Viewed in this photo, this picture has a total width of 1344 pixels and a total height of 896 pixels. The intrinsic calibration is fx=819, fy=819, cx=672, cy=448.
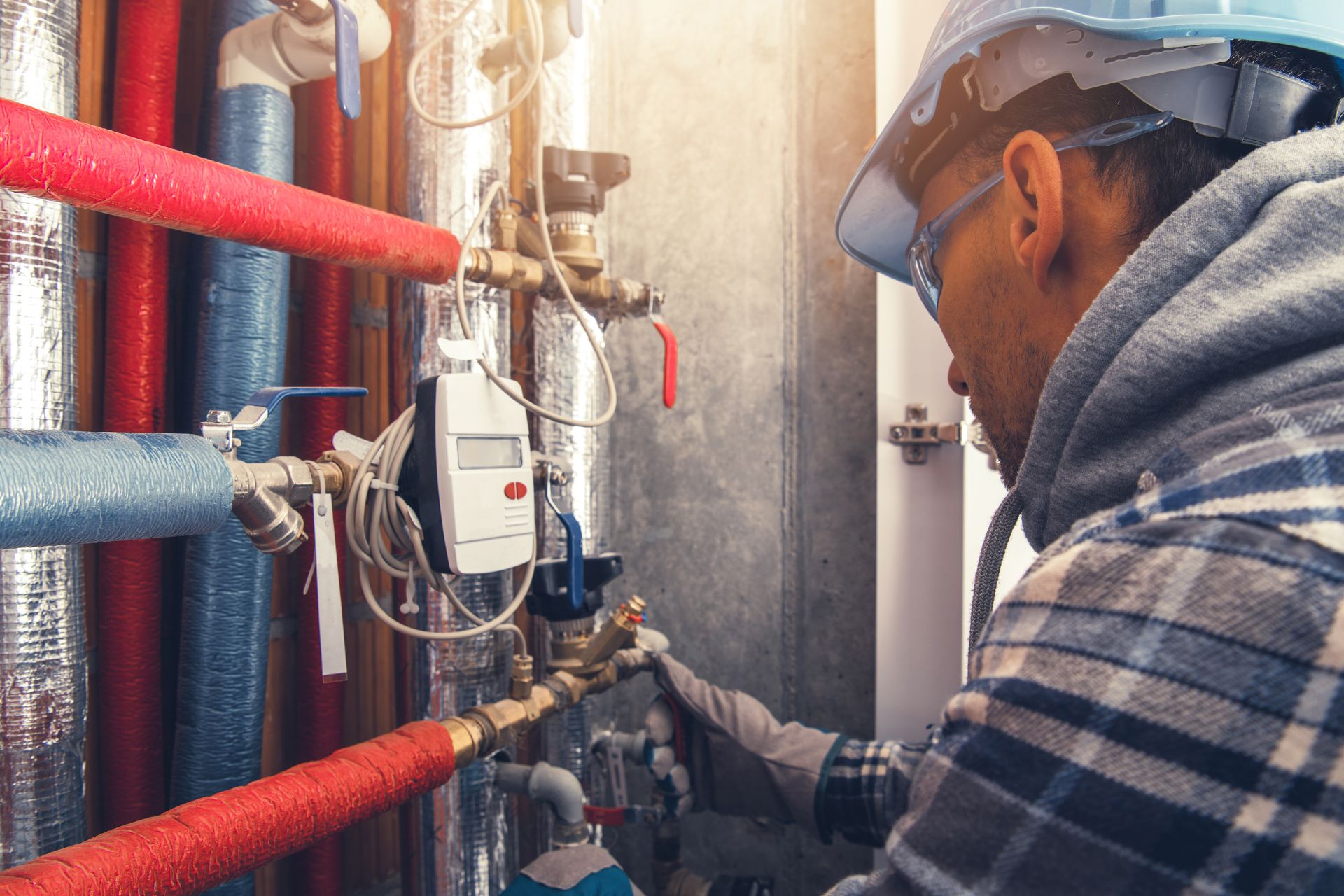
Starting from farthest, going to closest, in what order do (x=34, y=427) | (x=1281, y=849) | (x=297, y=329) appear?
1. (x=297, y=329)
2. (x=34, y=427)
3. (x=1281, y=849)

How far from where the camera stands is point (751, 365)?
Result: 1438 millimetres

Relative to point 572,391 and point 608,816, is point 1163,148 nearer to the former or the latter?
point 572,391

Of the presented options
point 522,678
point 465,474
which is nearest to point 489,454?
point 465,474

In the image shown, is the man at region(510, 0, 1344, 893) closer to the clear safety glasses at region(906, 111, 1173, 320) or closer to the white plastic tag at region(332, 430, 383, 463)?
the clear safety glasses at region(906, 111, 1173, 320)

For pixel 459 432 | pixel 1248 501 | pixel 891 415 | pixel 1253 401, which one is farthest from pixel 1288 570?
pixel 891 415

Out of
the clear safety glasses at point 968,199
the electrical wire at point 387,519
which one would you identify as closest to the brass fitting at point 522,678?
the electrical wire at point 387,519

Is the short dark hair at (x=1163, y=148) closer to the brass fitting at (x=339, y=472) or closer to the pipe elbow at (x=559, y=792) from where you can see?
the brass fitting at (x=339, y=472)

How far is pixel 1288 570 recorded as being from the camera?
0.32 m

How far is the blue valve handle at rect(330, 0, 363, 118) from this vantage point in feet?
2.44

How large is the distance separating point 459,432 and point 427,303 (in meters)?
0.28

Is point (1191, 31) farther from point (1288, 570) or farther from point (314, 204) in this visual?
point (314, 204)

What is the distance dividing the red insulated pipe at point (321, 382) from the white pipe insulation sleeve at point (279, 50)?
150 mm

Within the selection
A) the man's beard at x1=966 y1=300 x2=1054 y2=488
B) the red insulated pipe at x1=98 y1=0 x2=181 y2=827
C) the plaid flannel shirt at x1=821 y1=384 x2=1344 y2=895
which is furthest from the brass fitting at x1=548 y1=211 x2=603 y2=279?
the plaid flannel shirt at x1=821 y1=384 x2=1344 y2=895

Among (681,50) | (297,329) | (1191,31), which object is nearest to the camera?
(1191,31)
